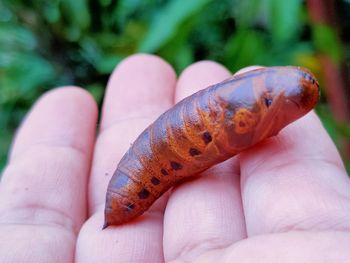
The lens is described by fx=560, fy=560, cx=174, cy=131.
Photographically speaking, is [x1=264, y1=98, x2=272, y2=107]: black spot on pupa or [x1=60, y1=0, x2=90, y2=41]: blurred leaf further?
[x1=60, y1=0, x2=90, y2=41]: blurred leaf

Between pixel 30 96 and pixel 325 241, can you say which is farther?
pixel 30 96

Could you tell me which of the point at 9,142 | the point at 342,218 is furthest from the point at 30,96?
the point at 342,218

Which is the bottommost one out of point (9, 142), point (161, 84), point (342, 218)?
point (9, 142)

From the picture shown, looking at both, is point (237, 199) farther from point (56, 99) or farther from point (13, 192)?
point (56, 99)

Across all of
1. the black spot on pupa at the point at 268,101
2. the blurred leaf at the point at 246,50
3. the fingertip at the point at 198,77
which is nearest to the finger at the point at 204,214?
the black spot on pupa at the point at 268,101

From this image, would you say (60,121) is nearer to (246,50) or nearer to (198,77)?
(198,77)

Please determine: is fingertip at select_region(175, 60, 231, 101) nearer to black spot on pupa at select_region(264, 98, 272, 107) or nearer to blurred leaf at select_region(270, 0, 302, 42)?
blurred leaf at select_region(270, 0, 302, 42)

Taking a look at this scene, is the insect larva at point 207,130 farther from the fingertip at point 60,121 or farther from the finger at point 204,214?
the fingertip at point 60,121

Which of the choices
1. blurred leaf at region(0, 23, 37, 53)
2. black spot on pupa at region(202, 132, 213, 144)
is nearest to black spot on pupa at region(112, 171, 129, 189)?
black spot on pupa at region(202, 132, 213, 144)
